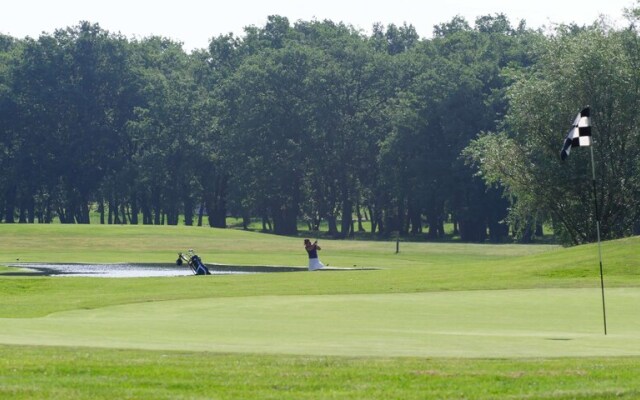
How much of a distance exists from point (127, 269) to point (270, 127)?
65008 mm

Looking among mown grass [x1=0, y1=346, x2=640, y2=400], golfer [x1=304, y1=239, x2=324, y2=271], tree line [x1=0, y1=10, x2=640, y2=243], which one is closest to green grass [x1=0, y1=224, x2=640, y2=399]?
mown grass [x1=0, y1=346, x2=640, y2=400]

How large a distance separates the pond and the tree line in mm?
44134

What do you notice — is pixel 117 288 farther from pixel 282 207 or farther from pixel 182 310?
pixel 282 207

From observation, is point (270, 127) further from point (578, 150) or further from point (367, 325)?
point (367, 325)

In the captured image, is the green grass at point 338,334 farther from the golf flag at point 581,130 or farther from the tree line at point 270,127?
the tree line at point 270,127

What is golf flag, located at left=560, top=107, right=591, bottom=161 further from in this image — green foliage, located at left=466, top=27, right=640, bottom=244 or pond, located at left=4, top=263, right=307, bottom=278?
→ green foliage, located at left=466, top=27, right=640, bottom=244

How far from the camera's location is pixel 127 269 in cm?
6316

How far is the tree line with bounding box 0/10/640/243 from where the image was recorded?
120000 mm

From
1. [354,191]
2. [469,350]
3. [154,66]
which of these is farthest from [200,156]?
[469,350]

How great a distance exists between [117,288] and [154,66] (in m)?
122

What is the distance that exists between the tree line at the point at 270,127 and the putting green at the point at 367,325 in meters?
75.5

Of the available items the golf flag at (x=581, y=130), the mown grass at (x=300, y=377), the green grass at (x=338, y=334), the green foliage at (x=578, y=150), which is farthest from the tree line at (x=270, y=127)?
the mown grass at (x=300, y=377)

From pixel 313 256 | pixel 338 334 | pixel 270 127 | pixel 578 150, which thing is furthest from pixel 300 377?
pixel 270 127

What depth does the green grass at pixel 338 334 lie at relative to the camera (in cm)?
1547
